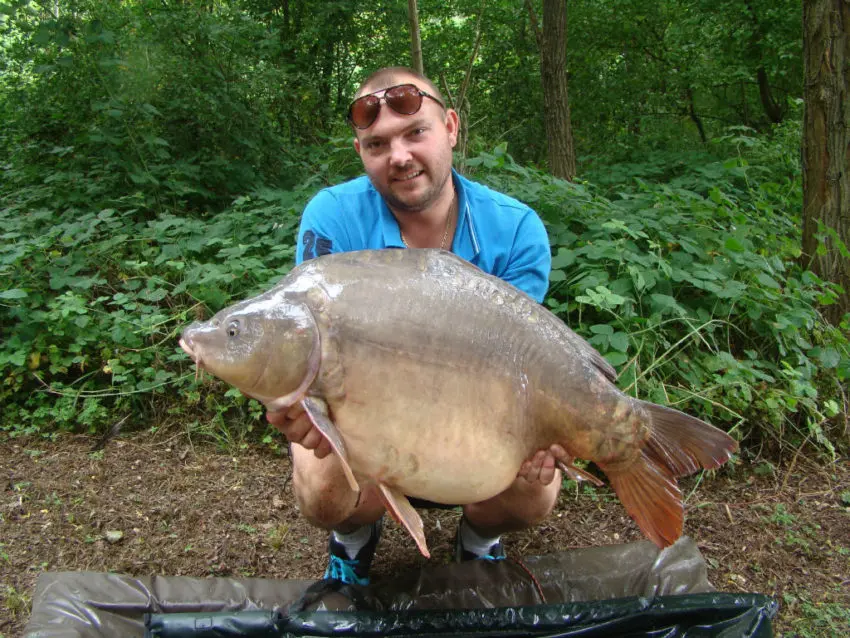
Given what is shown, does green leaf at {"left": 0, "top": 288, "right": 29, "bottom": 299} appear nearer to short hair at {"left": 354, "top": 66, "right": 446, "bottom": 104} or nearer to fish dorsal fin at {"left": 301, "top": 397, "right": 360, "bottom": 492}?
short hair at {"left": 354, "top": 66, "right": 446, "bottom": 104}

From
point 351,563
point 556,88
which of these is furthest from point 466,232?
point 556,88

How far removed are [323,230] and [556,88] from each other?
3.95 metres

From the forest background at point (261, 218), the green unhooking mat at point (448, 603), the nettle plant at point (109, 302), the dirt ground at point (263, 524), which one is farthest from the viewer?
the nettle plant at point (109, 302)

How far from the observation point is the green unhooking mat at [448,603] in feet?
5.03

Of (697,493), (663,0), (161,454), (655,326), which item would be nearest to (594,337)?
(655,326)

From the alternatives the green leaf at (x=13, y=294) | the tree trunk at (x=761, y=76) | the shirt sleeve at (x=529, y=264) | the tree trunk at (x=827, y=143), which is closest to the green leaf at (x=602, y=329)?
the shirt sleeve at (x=529, y=264)

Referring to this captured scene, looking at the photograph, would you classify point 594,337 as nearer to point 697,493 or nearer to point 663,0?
point 697,493

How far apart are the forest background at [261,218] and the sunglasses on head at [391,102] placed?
1.04 meters

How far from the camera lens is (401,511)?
1.27 m

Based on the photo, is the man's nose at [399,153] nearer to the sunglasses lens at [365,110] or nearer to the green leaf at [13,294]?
the sunglasses lens at [365,110]

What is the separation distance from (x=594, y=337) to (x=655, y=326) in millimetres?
290

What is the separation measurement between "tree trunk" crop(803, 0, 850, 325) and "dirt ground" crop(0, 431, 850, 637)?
3.04 feet

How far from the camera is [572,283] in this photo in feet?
8.97

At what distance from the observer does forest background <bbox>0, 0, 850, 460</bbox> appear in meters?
2.68
